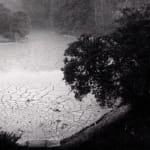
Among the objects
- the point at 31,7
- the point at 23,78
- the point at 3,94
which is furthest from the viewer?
the point at 31,7

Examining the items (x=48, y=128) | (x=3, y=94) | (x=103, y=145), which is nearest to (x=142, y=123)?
(x=103, y=145)

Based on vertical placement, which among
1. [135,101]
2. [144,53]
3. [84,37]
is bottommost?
[135,101]

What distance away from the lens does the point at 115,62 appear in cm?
420

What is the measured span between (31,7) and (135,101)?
11776 millimetres

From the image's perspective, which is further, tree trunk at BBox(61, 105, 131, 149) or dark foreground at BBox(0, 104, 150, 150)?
tree trunk at BBox(61, 105, 131, 149)

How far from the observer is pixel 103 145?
418 centimetres

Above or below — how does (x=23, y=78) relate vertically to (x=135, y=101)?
above

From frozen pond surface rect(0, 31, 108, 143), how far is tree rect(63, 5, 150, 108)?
37.0 inches

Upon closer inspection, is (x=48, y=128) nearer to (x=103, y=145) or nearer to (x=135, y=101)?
(x=103, y=145)

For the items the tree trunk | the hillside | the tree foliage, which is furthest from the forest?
the tree trunk

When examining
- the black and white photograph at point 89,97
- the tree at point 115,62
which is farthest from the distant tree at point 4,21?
the tree at point 115,62

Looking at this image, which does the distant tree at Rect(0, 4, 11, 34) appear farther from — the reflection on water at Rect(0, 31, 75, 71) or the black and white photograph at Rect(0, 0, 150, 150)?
the black and white photograph at Rect(0, 0, 150, 150)

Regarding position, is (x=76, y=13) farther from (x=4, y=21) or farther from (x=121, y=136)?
(x=121, y=136)

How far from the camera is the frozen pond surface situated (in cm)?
496
